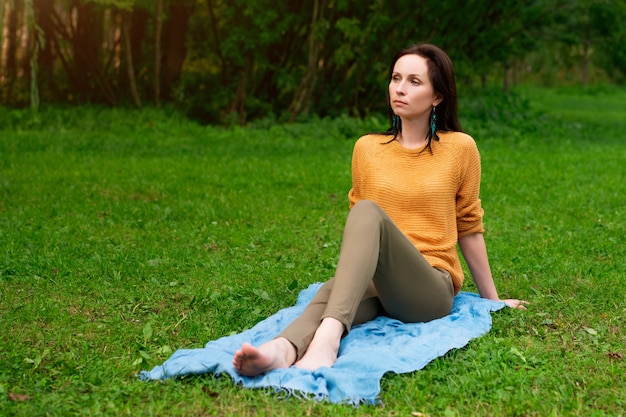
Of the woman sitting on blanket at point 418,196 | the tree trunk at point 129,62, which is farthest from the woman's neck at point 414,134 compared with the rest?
the tree trunk at point 129,62

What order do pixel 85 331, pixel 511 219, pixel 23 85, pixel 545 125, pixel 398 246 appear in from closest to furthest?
1. pixel 398 246
2. pixel 85 331
3. pixel 511 219
4. pixel 23 85
5. pixel 545 125

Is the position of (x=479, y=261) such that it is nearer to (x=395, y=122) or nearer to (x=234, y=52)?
(x=395, y=122)

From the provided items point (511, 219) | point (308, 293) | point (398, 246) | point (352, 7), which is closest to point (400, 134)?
point (398, 246)

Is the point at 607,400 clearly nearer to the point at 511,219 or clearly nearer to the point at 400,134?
the point at 400,134

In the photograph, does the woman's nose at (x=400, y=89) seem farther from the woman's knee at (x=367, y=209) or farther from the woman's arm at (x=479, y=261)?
the woman's arm at (x=479, y=261)

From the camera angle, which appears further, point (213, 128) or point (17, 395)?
point (213, 128)

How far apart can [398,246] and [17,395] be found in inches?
66.9

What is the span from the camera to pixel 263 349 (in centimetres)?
334

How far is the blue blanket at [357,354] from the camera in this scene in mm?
3293

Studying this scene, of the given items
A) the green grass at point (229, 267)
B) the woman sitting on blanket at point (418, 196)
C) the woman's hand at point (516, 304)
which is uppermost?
the woman sitting on blanket at point (418, 196)

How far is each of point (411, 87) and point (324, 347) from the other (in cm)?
135

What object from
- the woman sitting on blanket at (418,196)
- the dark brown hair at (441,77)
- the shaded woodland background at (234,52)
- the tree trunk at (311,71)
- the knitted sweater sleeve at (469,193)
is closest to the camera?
the woman sitting on blanket at (418,196)

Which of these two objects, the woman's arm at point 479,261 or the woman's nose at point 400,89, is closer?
the woman's nose at point 400,89

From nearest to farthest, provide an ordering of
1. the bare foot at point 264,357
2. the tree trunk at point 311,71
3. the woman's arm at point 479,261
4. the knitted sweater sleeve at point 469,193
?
the bare foot at point 264,357
the knitted sweater sleeve at point 469,193
the woman's arm at point 479,261
the tree trunk at point 311,71
